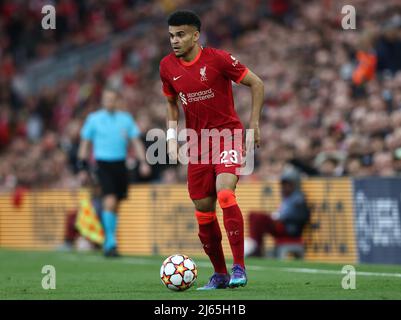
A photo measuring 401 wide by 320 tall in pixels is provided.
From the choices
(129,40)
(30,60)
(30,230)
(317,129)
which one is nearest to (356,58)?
(317,129)

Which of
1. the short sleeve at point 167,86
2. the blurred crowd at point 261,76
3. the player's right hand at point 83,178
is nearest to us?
the short sleeve at point 167,86

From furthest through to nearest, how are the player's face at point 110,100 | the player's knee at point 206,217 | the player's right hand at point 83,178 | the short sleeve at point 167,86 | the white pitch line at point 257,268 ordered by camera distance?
the player's right hand at point 83,178, the player's face at point 110,100, the white pitch line at point 257,268, the short sleeve at point 167,86, the player's knee at point 206,217

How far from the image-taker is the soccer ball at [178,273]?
8781 millimetres

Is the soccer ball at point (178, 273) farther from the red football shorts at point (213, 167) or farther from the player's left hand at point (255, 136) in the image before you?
the player's left hand at point (255, 136)

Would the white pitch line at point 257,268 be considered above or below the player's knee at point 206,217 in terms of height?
below

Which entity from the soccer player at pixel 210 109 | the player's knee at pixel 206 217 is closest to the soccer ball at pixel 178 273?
the soccer player at pixel 210 109

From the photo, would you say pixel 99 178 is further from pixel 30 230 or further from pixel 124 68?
pixel 124 68

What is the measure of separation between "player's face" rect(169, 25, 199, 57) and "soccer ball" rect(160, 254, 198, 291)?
1736 millimetres

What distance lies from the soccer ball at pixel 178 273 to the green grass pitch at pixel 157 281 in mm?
81

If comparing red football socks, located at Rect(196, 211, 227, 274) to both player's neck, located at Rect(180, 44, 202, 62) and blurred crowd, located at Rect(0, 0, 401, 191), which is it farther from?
blurred crowd, located at Rect(0, 0, 401, 191)

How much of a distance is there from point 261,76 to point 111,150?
17.3 feet

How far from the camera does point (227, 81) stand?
9047 mm

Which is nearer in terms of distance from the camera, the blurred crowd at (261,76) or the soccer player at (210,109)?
the soccer player at (210,109)

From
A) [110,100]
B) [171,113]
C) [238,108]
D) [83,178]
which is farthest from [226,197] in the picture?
[83,178]
